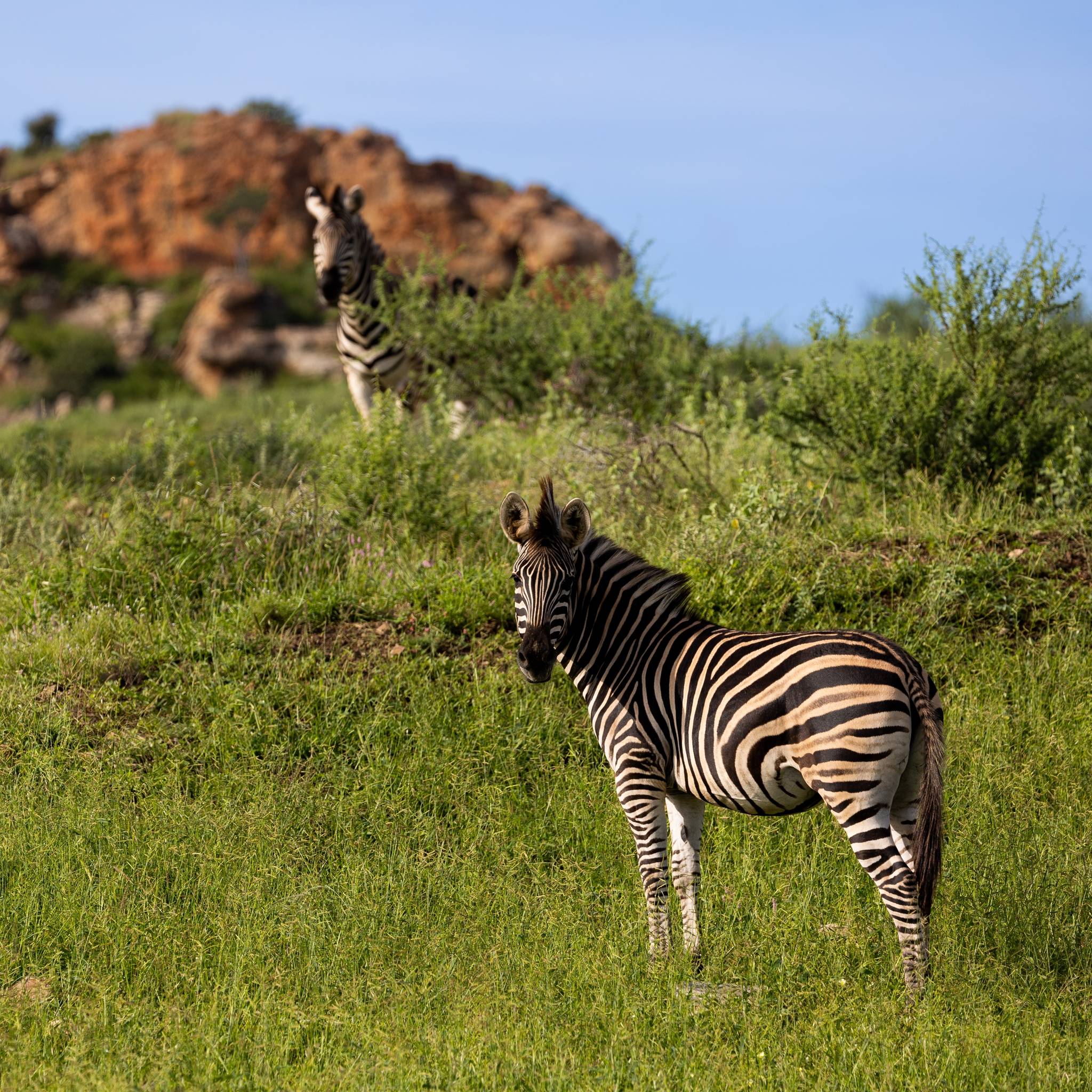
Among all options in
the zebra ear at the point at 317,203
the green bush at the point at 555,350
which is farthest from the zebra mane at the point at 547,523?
the zebra ear at the point at 317,203

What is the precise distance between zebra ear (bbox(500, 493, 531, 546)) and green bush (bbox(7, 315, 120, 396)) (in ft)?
139

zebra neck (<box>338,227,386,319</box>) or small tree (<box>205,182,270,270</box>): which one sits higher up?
small tree (<box>205,182,270,270</box>)

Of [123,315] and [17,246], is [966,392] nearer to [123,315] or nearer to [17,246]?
[123,315]

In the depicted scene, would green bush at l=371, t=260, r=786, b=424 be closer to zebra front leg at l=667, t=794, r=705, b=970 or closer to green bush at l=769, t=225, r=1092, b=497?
green bush at l=769, t=225, r=1092, b=497

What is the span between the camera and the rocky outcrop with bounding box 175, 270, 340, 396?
45.1m

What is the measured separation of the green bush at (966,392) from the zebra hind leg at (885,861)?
21.8 feet

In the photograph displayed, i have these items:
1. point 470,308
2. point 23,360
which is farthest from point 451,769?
point 23,360

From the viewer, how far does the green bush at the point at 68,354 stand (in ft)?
148

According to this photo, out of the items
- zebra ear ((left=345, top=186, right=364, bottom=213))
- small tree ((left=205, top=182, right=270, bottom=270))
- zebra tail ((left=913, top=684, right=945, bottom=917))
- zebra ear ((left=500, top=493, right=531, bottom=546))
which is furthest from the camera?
small tree ((left=205, top=182, right=270, bottom=270))

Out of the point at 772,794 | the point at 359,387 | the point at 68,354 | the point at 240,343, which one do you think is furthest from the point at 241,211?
the point at 772,794

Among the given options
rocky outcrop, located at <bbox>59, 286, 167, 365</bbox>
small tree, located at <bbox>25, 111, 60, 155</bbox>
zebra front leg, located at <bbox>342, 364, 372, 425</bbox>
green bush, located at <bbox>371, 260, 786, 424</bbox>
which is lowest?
zebra front leg, located at <bbox>342, 364, 372, 425</bbox>

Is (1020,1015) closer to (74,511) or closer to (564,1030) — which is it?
(564,1030)

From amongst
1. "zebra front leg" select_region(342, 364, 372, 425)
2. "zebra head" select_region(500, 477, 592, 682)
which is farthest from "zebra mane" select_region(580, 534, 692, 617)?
"zebra front leg" select_region(342, 364, 372, 425)

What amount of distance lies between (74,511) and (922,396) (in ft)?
27.5
